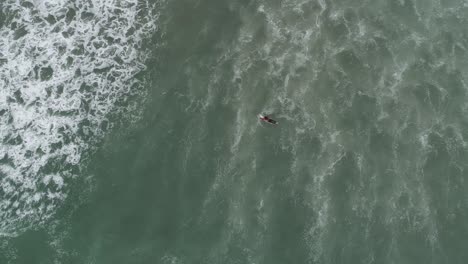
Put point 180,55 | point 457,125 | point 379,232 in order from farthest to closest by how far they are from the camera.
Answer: point 180,55 → point 457,125 → point 379,232

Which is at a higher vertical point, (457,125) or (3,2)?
(3,2)

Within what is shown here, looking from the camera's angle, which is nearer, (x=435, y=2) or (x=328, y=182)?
(x=328, y=182)

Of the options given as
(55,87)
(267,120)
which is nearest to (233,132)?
(267,120)

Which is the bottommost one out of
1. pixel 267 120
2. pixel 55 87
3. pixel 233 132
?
pixel 233 132

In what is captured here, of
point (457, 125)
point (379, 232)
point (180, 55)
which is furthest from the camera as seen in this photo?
point (180, 55)

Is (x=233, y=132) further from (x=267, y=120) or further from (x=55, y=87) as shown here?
(x=55, y=87)

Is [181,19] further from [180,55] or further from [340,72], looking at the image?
[340,72]

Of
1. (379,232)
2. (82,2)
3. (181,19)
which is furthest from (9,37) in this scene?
(379,232)
